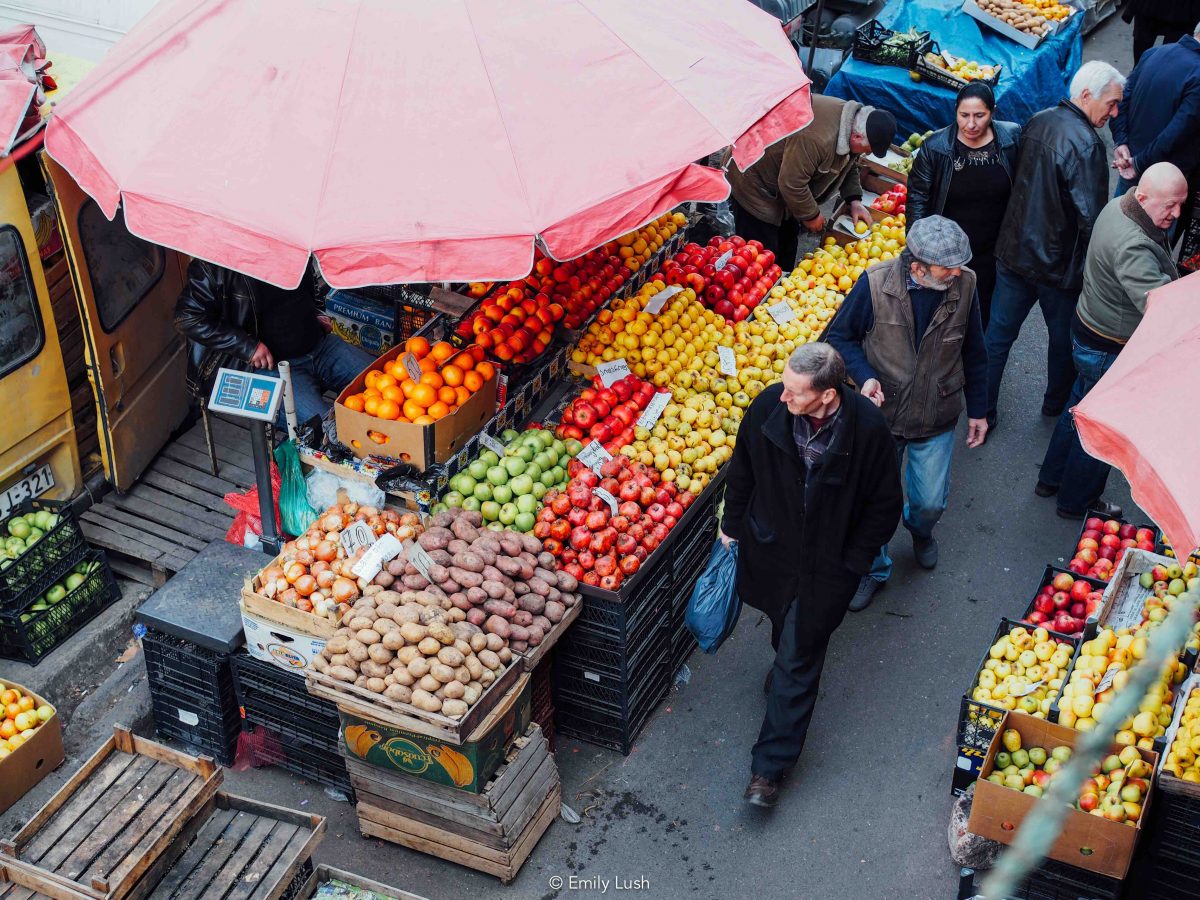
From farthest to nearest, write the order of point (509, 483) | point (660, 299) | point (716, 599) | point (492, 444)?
point (660, 299) < point (492, 444) < point (509, 483) < point (716, 599)

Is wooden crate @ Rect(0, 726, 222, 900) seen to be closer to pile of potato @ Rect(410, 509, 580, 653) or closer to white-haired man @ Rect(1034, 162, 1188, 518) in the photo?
pile of potato @ Rect(410, 509, 580, 653)

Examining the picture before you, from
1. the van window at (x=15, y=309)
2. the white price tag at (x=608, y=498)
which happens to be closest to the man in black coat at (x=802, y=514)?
the white price tag at (x=608, y=498)

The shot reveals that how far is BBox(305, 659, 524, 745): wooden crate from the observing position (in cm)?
479

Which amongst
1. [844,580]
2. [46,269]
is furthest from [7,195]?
[844,580]

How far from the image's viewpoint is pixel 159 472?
7301 mm

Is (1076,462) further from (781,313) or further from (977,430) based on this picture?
(781,313)

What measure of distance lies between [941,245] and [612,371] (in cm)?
193

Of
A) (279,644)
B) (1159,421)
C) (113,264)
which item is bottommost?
(279,644)

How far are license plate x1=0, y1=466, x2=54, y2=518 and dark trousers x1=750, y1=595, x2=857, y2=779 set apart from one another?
13.2 feet

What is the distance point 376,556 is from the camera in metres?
5.41

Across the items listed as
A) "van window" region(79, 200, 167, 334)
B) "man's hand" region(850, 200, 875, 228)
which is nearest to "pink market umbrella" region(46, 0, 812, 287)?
"van window" region(79, 200, 167, 334)

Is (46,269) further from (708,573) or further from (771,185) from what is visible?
(771,185)

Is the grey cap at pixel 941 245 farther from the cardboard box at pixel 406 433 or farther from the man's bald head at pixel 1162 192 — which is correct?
the cardboard box at pixel 406 433

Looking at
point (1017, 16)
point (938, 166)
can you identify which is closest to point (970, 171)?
point (938, 166)
